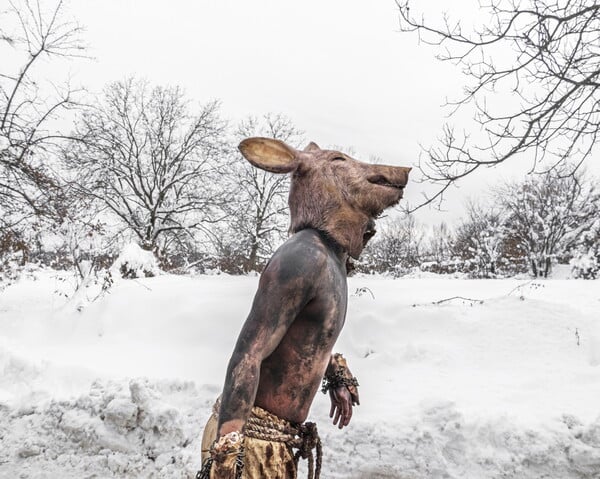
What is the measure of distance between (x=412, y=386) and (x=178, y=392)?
7.54ft

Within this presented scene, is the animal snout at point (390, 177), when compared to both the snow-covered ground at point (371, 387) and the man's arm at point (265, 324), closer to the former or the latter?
the man's arm at point (265, 324)

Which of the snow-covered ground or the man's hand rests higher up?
the man's hand

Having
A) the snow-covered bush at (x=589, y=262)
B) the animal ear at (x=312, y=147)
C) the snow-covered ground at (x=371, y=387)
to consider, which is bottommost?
the snow-covered ground at (x=371, y=387)

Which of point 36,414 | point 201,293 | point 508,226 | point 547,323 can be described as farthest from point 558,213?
point 36,414

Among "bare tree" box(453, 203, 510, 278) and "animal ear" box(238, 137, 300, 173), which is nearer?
"animal ear" box(238, 137, 300, 173)

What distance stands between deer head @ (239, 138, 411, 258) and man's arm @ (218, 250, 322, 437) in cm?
19

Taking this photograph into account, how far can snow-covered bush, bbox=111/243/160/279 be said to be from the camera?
32.2 ft

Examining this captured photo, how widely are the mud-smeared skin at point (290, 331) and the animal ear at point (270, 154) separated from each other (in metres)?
0.21

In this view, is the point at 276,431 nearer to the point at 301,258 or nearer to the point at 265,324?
the point at 265,324

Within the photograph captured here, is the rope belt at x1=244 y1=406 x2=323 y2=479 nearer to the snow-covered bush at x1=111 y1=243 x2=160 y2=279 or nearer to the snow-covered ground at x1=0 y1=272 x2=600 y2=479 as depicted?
the snow-covered ground at x1=0 y1=272 x2=600 y2=479

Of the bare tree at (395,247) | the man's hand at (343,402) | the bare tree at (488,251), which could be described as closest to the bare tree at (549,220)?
the bare tree at (488,251)

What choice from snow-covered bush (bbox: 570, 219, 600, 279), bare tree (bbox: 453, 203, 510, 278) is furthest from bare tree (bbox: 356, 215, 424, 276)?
snow-covered bush (bbox: 570, 219, 600, 279)

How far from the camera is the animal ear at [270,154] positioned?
4.30ft

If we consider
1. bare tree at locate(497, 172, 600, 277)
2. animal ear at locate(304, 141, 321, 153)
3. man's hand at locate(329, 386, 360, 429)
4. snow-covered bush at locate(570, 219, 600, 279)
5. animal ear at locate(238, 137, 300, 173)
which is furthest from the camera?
bare tree at locate(497, 172, 600, 277)
